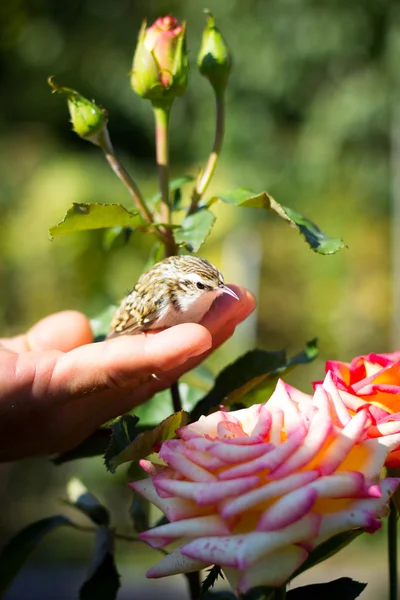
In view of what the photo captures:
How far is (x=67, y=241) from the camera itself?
5.84 m

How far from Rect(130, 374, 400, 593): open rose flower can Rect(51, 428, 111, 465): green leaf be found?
29cm

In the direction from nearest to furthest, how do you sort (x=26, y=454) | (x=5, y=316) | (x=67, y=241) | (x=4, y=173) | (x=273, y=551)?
1. (x=273, y=551)
2. (x=26, y=454)
3. (x=5, y=316)
4. (x=67, y=241)
5. (x=4, y=173)

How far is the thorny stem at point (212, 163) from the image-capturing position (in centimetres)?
74

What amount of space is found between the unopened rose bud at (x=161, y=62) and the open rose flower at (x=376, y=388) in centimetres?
31

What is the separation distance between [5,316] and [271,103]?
12.7ft

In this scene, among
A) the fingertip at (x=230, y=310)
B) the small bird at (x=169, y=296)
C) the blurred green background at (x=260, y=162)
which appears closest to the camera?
the fingertip at (x=230, y=310)

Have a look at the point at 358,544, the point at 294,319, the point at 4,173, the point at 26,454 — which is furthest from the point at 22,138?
the point at 26,454

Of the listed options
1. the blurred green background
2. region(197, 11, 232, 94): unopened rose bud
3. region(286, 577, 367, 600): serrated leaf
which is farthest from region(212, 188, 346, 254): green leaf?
the blurred green background

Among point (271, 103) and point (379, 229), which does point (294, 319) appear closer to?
point (379, 229)

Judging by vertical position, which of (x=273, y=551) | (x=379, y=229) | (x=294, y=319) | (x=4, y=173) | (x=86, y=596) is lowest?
(x=294, y=319)

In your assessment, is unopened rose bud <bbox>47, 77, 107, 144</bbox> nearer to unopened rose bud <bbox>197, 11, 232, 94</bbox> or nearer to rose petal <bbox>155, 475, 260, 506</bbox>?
unopened rose bud <bbox>197, 11, 232, 94</bbox>

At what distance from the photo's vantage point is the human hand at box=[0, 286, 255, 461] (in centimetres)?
59

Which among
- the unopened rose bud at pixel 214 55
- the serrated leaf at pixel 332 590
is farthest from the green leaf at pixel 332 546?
the unopened rose bud at pixel 214 55

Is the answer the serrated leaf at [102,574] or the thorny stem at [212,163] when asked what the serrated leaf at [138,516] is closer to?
the serrated leaf at [102,574]
